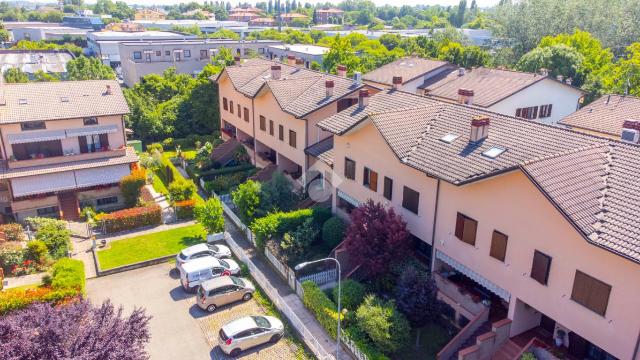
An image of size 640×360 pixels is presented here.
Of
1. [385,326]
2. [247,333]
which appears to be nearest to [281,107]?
[247,333]

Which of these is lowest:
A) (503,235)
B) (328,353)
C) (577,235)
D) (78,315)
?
(328,353)

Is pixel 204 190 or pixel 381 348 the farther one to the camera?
pixel 204 190

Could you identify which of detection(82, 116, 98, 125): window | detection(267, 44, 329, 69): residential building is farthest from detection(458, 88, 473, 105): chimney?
detection(267, 44, 329, 69): residential building

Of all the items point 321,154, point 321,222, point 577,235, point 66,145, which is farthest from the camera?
point 66,145

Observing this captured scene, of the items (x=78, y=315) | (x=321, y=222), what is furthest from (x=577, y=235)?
(x=78, y=315)

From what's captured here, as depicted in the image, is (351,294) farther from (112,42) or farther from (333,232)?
(112,42)

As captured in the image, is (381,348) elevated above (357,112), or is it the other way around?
(357,112)

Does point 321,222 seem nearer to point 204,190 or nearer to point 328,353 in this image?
point 328,353
